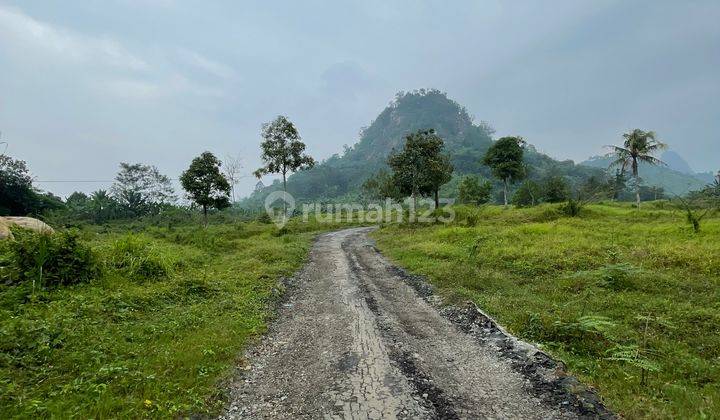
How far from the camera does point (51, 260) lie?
10.3 metres

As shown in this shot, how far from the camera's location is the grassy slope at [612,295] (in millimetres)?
5730

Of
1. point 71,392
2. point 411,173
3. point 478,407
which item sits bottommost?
point 478,407

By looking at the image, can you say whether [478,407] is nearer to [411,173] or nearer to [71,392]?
[71,392]

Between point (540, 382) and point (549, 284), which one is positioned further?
point (549, 284)

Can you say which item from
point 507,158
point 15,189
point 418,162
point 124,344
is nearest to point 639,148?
point 507,158

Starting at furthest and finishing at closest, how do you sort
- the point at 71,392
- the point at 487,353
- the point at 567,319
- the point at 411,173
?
1. the point at 411,173
2. the point at 567,319
3. the point at 487,353
4. the point at 71,392

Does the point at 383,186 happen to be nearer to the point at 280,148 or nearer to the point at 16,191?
the point at 280,148

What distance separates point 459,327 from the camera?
8.88 m

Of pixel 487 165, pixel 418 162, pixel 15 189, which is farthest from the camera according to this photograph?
pixel 487 165

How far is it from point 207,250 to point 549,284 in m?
17.5

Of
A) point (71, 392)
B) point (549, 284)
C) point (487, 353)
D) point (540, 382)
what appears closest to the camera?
point (71, 392)

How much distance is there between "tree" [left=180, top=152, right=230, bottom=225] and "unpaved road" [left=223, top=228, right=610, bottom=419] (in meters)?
29.4

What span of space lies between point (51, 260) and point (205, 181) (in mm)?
27456

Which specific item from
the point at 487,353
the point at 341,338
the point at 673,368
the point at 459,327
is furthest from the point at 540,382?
the point at 341,338
